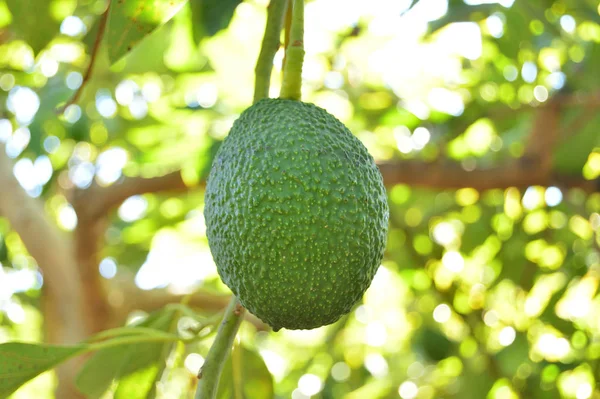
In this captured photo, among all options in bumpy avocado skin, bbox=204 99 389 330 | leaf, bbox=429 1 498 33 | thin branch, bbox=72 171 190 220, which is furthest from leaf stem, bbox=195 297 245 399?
thin branch, bbox=72 171 190 220

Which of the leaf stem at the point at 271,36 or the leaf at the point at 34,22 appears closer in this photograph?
the leaf stem at the point at 271,36

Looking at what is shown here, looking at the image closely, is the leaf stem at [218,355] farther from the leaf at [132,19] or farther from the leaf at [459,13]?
the leaf at [459,13]

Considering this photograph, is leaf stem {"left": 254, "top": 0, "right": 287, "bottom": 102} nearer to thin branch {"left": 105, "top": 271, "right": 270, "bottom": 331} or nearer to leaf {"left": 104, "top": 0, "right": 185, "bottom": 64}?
leaf {"left": 104, "top": 0, "right": 185, "bottom": 64}

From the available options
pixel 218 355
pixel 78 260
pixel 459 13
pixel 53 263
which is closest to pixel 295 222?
pixel 218 355

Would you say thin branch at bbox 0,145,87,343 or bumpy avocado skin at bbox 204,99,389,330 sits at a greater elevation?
bumpy avocado skin at bbox 204,99,389,330

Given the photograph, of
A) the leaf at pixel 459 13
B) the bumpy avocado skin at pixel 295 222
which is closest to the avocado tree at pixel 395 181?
the leaf at pixel 459 13

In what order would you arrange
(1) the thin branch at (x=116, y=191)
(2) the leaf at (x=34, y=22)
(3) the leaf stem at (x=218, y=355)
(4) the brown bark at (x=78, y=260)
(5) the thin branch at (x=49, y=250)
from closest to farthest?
1. (3) the leaf stem at (x=218, y=355)
2. (2) the leaf at (x=34, y=22)
3. (1) the thin branch at (x=116, y=191)
4. (4) the brown bark at (x=78, y=260)
5. (5) the thin branch at (x=49, y=250)
